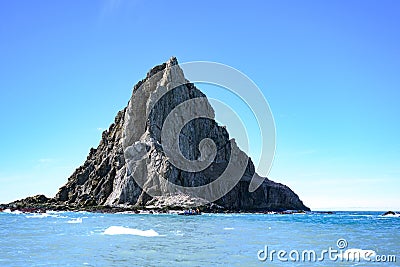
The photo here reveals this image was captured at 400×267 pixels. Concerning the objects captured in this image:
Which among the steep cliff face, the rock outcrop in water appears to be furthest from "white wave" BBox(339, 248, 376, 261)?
the steep cliff face

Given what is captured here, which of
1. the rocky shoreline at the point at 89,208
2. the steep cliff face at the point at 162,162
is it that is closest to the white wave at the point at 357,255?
the rocky shoreline at the point at 89,208

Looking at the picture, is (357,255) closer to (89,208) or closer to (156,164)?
(89,208)

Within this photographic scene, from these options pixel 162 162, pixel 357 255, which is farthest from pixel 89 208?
pixel 357 255

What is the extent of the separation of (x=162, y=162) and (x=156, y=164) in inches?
96.8

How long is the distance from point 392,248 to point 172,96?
138188 millimetres

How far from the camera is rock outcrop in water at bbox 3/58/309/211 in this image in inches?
5714

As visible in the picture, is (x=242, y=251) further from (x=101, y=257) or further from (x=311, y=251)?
(x=101, y=257)

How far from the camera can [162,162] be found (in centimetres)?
14700

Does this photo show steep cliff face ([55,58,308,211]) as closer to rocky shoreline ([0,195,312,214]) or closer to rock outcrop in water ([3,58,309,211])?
rock outcrop in water ([3,58,309,211])

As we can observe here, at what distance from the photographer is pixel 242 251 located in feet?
102

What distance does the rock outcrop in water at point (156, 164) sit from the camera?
14512 cm

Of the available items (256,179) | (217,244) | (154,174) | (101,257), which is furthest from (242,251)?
(256,179)

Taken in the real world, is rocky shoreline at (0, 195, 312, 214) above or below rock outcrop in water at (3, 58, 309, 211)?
below

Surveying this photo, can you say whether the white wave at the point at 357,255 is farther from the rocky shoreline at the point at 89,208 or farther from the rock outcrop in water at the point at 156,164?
the rock outcrop in water at the point at 156,164
